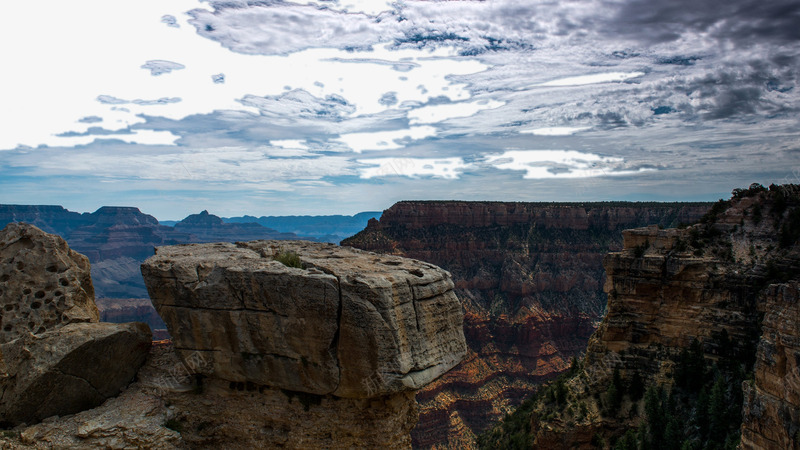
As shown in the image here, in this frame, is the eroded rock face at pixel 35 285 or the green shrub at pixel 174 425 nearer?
the green shrub at pixel 174 425

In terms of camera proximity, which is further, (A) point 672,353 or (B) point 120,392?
(A) point 672,353

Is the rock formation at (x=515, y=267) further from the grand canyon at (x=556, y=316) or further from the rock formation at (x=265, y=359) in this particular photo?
the rock formation at (x=265, y=359)

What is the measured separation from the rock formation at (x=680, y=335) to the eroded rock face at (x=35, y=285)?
2483cm

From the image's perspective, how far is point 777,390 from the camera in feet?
46.8

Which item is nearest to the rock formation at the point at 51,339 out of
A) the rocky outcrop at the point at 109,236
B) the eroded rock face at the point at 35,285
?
the eroded rock face at the point at 35,285

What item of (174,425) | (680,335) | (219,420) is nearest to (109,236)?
(174,425)

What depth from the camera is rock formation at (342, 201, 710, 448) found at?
60125 mm

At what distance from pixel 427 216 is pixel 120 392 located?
211 ft

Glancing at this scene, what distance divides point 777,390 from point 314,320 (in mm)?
15032

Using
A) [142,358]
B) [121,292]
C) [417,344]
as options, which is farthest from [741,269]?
[121,292]

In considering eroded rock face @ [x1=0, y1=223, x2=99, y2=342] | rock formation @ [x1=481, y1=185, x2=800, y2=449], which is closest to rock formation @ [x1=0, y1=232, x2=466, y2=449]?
eroded rock face @ [x1=0, y1=223, x2=99, y2=342]

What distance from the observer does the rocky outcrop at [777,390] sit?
536 inches

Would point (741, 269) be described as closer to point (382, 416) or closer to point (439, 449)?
point (382, 416)

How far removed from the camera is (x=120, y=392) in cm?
1153
